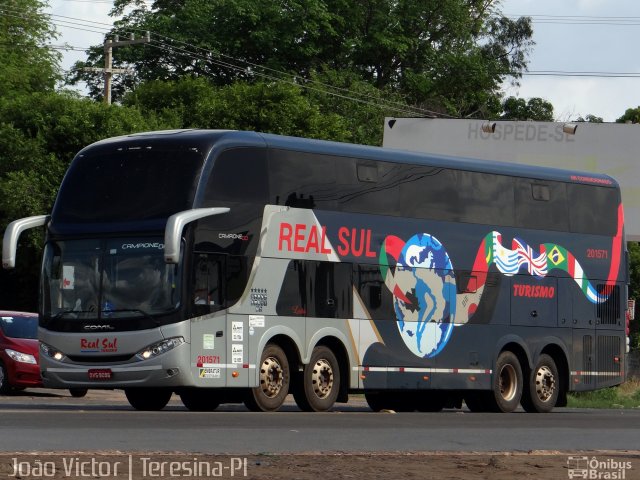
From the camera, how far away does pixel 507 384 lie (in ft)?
89.1

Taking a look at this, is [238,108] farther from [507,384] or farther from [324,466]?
[324,466]

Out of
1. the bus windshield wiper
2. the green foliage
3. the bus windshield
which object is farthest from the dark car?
the green foliage

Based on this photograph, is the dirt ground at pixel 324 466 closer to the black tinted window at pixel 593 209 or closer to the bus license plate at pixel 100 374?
the bus license plate at pixel 100 374

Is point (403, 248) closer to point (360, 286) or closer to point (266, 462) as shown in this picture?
point (360, 286)

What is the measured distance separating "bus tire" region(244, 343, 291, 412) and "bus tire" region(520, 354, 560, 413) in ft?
20.2

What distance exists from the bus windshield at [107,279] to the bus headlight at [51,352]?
44cm

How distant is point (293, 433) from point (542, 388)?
11.5 m

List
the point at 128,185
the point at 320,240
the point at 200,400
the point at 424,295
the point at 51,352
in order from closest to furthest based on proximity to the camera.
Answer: the point at 128,185 → the point at 51,352 → the point at 320,240 → the point at 200,400 → the point at 424,295

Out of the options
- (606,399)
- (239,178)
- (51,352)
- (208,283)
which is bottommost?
(606,399)

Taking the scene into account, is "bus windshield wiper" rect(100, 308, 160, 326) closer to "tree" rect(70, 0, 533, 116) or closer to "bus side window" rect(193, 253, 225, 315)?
"bus side window" rect(193, 253, 225, 315)

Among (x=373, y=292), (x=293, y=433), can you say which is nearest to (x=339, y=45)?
(x=373, y=292)

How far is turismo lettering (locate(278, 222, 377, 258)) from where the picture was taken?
23.0 metres

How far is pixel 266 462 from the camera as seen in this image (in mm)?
12812

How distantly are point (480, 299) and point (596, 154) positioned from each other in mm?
24154
